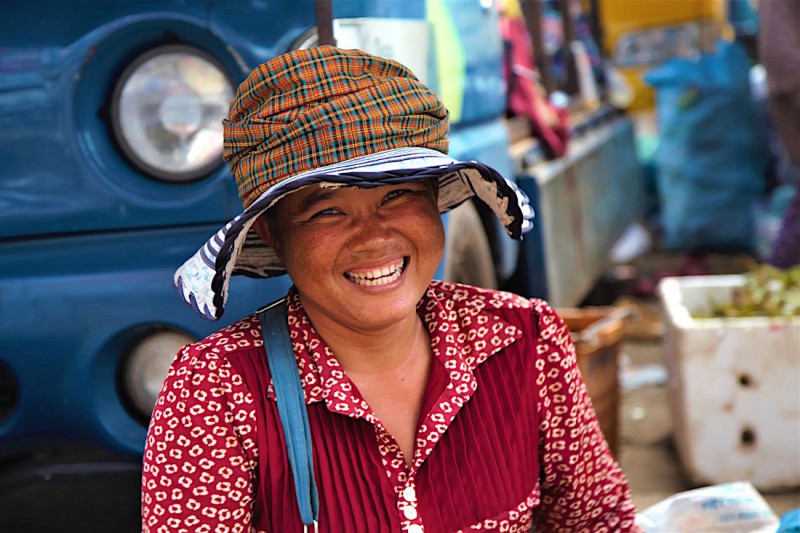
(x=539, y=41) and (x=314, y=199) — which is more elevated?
(x=539, y=41)

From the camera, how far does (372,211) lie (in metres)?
1.50

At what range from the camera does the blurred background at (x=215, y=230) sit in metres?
1.82

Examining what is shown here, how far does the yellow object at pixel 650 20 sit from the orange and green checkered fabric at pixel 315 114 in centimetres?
849

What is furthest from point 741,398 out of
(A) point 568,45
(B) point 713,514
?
(A) point 568,45

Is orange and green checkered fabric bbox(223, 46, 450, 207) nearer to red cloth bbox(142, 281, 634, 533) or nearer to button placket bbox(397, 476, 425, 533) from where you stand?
red cloth bbox(142, 281, 634, 533)

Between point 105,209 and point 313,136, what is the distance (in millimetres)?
651

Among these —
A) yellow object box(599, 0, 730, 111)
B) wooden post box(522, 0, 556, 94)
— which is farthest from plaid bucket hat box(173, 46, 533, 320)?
yellow object box(599, 0, 730, 111)

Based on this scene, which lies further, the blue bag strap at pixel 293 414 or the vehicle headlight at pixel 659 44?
the vehicle headlight at pixel 659 44

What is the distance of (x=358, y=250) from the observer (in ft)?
4.85

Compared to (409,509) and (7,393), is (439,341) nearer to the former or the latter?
(409,509)

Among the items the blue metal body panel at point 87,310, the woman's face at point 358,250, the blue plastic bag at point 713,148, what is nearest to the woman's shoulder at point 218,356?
the woman's face at point 358,250

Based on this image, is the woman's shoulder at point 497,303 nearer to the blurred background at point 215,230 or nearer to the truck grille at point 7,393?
the blurred background at point 215,230

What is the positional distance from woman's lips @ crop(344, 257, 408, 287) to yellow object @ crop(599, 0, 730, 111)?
27.9ft

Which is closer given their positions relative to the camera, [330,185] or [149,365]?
[330,185]
